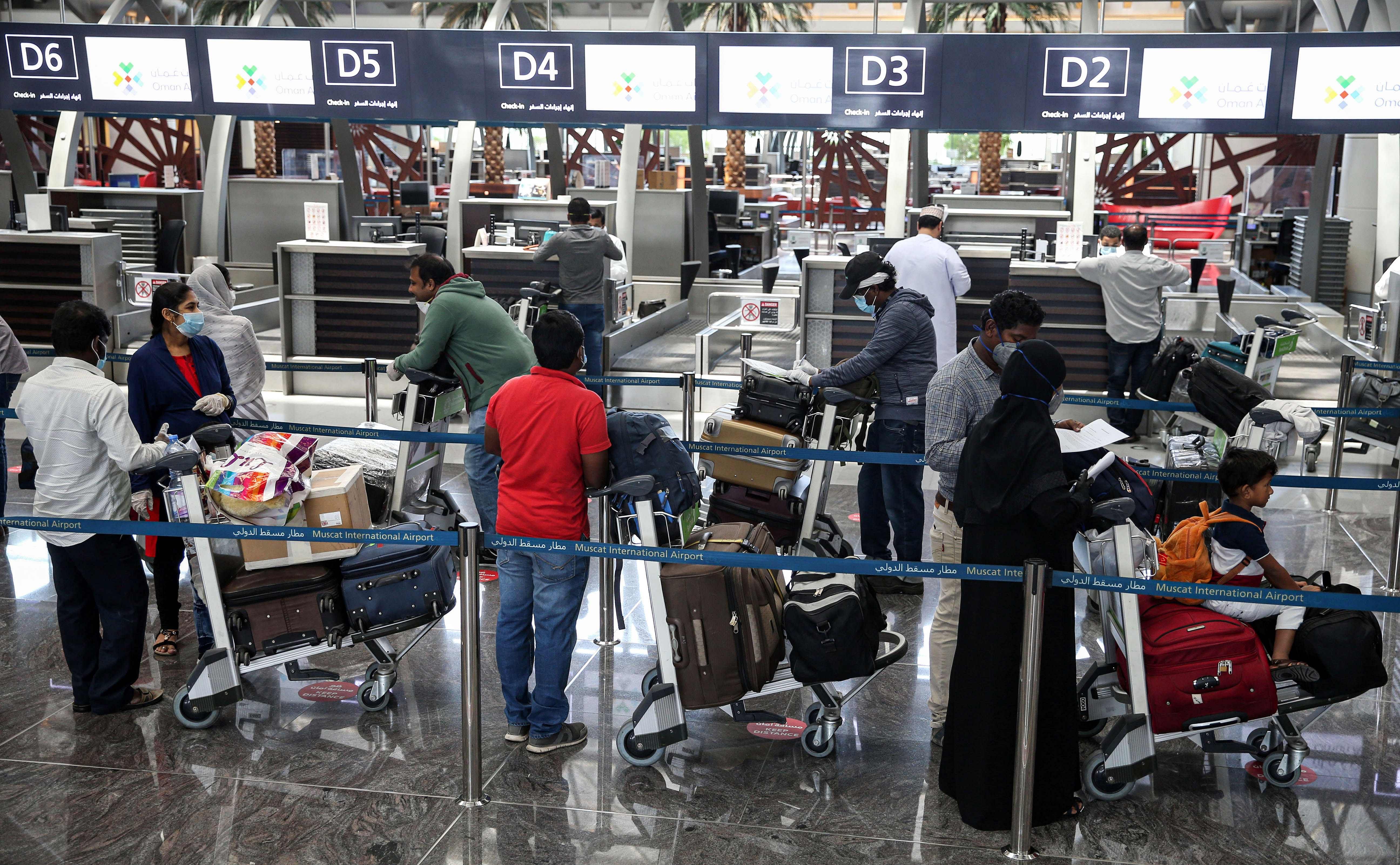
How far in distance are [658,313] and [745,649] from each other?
26.0 feet

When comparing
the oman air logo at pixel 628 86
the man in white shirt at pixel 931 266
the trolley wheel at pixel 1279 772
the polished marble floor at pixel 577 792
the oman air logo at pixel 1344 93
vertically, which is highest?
the oman air logo at pixel 628 86

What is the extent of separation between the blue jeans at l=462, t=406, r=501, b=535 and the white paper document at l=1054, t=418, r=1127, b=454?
2899mm

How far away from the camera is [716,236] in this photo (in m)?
14.9

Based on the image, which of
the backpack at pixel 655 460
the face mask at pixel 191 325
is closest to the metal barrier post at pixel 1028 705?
the backpack at pixel 655 460

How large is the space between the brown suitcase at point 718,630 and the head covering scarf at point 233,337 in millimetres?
2786

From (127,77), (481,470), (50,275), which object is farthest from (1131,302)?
(50,275)

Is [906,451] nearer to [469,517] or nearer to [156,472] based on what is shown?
[469,517]

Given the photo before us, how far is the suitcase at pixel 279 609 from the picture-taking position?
429 centimetres

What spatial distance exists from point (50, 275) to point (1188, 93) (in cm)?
902

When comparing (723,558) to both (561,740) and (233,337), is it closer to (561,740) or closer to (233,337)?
(561,740)

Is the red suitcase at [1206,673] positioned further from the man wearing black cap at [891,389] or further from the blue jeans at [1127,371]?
the blue jeans at [1127,371]

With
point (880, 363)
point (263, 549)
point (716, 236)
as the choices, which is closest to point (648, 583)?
point (263, 549)

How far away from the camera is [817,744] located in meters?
4.18

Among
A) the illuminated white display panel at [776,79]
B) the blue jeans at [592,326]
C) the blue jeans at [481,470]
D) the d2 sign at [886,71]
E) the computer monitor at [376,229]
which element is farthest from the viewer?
the computer monitor at [376,229]
